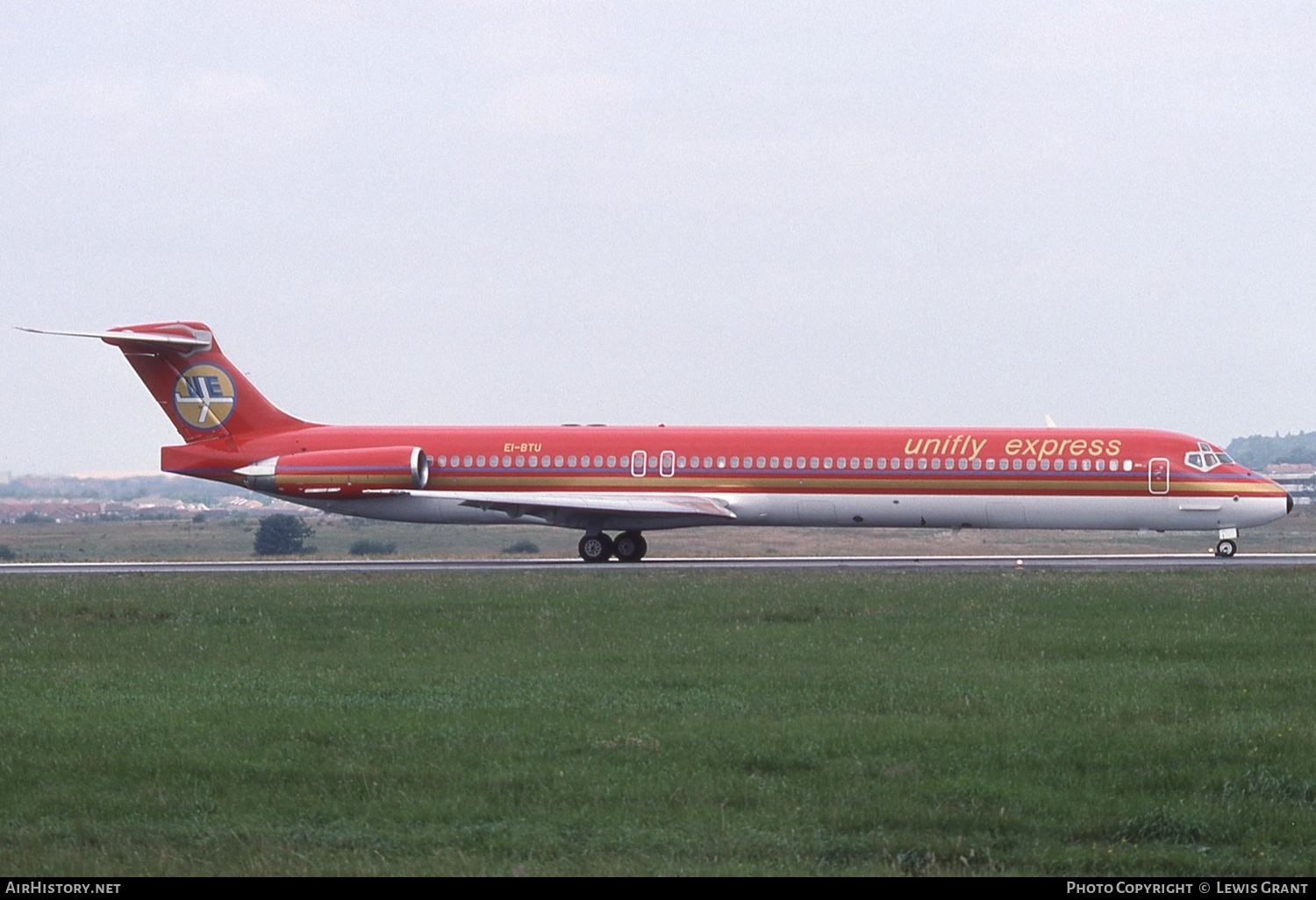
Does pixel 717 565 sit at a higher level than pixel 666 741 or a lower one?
lower

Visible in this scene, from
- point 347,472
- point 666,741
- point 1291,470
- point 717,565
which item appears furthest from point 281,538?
point 1291,470

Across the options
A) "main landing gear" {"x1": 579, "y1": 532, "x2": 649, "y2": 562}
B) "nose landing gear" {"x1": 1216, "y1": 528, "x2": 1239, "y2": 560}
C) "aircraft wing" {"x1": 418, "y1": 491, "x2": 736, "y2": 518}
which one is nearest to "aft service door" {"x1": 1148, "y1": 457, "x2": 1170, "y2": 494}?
"nose landing gear" {"x1": 1216, "y1": 528, "x2": 1239, "y2": 560}

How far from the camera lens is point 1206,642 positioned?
1811 centimetres

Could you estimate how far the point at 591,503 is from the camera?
3697cm

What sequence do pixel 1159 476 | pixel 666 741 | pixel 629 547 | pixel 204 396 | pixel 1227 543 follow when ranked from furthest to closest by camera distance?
pixel 204 396 < pixel 629 547 < pixel 1227 543 < pixel 1159 476 < pixel 666 741

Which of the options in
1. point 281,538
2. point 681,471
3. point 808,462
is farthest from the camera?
point 281,538

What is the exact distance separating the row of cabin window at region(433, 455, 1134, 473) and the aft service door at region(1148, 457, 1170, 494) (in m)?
0.47

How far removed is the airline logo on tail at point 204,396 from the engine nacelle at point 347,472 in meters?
2.22

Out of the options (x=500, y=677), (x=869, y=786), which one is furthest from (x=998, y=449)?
(x=869, y=786)

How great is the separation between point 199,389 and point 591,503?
11154 millimetres

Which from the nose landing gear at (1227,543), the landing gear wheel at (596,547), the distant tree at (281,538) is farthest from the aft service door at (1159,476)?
the distant tree at (281,538)

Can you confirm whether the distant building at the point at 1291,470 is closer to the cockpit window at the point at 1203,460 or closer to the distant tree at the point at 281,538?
the distant tree at the point at 281,538

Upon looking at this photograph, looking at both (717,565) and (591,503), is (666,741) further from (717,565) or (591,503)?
(591,503)

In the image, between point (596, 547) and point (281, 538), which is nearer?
point (596, 547)
